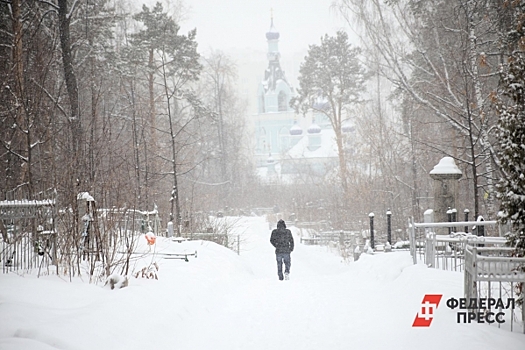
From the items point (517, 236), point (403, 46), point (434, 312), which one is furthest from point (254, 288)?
point (403, 46)

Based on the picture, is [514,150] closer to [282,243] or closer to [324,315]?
[324,315]

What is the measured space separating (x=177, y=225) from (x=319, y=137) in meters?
56.6

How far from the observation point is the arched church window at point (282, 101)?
255ft

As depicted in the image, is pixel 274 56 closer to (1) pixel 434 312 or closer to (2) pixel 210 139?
(2) pixel 210 139

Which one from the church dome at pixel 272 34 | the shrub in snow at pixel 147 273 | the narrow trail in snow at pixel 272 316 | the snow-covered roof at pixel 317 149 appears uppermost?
the church dome at pixel 272 34

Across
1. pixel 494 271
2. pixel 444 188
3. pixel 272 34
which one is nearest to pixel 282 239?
pixel 444 188

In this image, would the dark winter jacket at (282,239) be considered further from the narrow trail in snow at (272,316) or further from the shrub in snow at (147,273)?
the shrub in snow at (147,273)

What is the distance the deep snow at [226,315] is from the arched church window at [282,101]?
225 ft

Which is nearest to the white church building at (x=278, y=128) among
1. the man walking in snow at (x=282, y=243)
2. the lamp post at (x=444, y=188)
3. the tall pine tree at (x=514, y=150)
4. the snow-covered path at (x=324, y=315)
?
the lamp post at (x=444, y=188)

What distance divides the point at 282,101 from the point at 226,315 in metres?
73.0

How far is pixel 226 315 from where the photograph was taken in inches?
306

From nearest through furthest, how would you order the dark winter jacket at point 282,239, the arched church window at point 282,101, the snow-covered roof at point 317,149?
the dark winter jacket at point 282,239
the snow-covered roof at point 317,149
the arched church window at point 282,101

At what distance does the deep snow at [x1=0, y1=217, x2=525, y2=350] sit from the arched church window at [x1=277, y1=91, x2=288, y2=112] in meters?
68.7

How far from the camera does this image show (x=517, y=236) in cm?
583
